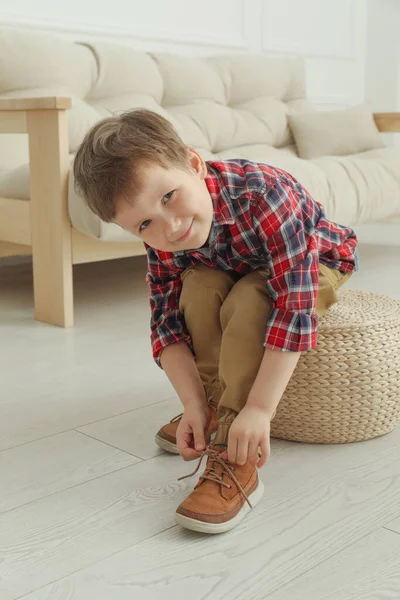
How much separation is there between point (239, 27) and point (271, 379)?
9.25ft

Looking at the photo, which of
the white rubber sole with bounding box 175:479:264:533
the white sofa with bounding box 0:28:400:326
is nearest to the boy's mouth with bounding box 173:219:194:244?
the white rubber sole with bounding box 175:479:264:533

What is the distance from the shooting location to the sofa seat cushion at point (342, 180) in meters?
2.37

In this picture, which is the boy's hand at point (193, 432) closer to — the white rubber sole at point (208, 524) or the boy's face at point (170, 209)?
the white rubber sole at point (208, 524)

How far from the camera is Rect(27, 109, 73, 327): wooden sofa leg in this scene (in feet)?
6.21

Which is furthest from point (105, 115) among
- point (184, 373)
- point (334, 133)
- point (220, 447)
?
point (220, 447)

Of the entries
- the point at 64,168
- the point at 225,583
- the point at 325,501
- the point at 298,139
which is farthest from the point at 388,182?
the point at 225,583

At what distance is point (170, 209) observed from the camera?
0.95 metres

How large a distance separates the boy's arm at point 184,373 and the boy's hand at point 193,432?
0.01 metres

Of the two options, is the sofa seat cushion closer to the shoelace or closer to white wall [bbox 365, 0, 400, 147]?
the shoelace

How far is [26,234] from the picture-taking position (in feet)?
6.73

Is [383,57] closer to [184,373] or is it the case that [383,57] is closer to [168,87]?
[168,87]

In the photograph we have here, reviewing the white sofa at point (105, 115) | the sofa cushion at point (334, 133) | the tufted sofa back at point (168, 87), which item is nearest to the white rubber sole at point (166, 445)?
the white sofa at point (105, 115)

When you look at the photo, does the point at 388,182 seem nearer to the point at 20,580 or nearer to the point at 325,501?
the point at 325,501

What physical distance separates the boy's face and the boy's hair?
0.01 m
